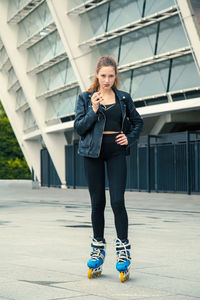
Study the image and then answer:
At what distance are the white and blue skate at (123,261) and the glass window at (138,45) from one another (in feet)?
71.6

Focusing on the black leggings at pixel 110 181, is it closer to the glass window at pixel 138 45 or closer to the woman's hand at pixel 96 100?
the woman's hand at pixel 96 100

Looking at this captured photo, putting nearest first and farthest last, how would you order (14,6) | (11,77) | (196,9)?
1. (196,9)
2. (14,6)
3. (11,77)

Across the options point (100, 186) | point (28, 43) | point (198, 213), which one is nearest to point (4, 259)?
point (100, 186)

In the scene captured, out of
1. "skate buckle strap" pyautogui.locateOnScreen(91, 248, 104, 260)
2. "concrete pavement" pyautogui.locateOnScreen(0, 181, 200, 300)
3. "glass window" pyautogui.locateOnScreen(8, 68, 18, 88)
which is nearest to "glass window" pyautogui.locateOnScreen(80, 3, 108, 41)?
"glass window" pyautogui.locateOnScreen(8, 68, 18, 88)

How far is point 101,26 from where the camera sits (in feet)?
96.2

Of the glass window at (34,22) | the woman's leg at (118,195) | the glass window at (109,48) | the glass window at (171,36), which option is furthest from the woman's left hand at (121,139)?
the glass window at (34,22)

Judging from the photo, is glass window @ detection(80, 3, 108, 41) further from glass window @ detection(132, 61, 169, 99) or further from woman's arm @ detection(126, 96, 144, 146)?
woman's arm @ detection(126, 96, 144, 146)

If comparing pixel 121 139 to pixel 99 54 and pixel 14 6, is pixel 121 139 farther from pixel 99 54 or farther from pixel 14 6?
pixel 14 6

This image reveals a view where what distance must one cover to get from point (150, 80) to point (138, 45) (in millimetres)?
1783

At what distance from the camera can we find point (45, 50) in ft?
122

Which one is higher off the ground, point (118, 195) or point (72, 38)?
point (72, 38)

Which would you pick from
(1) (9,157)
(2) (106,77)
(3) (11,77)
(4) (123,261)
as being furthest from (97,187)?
(1) (9,157)

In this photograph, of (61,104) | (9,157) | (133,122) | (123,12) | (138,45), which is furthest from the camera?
(9,157)

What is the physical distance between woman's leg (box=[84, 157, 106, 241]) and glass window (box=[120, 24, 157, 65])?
70.7 feet
